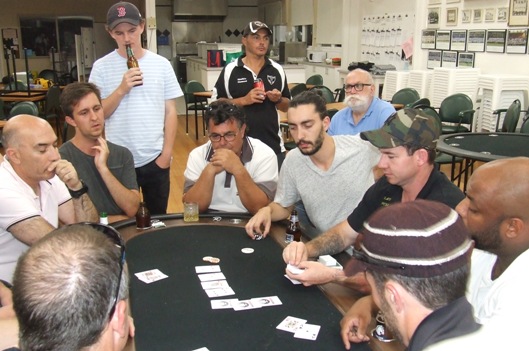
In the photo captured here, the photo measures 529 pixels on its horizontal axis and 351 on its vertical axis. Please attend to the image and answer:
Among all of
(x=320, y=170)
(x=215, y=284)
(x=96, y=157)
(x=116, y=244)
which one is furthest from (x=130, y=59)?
(x=116, y=244)

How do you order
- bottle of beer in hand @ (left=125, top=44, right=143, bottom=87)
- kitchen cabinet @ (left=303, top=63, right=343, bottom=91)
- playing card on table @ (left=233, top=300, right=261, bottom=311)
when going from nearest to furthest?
playing card on table @ (left=233, top=300, right=261, bottom=311)
bottle of beer in hand @ (left=125, top=44, right=143, bottom=87)
kitchen cabinet @ (left=303, top=63, right=343, bottom=91)

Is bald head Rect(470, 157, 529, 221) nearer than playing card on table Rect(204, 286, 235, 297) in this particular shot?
A: Yes

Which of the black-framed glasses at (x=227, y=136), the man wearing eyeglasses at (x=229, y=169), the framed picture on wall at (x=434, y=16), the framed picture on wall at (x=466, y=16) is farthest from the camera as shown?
the framed picture on wall at (x=434, y=16)

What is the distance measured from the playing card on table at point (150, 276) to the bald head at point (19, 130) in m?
0.92

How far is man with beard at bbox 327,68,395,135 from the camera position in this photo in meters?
3.96

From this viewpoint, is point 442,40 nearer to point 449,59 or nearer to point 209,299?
point 449,59

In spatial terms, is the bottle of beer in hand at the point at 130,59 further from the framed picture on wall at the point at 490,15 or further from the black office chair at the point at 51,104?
the framed picture on wall at the point at 490,15

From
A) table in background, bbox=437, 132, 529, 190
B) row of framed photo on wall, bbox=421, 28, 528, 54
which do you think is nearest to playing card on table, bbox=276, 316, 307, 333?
table in background, bbox=437, 132, 529, 190

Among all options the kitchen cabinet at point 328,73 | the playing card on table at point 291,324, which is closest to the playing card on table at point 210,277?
the playing card on table at point 291,324

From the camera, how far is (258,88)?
13.1ft

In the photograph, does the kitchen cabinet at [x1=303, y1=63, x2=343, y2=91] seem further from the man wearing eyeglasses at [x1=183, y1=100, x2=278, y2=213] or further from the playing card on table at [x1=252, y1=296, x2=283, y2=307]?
the playing card on table at [x1=252, y1=296, x2=283, y2=307]

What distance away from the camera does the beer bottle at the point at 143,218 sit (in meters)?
2.74

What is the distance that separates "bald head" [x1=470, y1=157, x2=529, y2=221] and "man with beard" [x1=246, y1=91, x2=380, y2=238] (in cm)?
103

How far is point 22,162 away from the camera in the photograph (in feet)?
8.21
